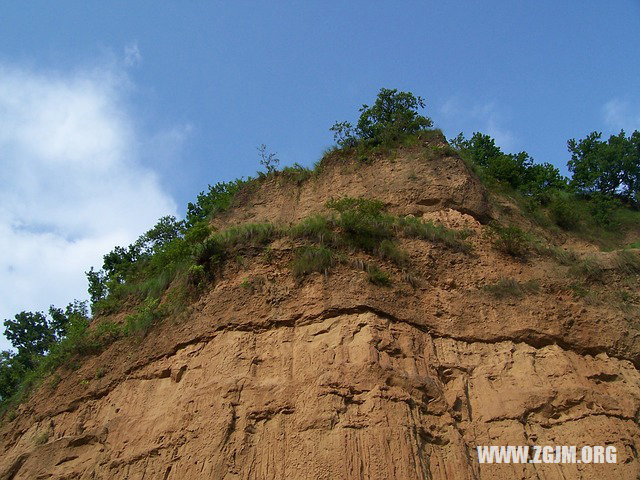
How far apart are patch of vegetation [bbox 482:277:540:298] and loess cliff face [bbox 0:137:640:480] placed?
26cm

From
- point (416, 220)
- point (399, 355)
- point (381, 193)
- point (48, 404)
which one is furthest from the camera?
point (381, 193)

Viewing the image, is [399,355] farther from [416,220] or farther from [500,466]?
[416,220]

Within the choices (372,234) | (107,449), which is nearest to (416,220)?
(372,234)

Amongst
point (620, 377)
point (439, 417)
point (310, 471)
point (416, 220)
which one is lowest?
point (310, 471)

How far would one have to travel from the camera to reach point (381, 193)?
15.8m

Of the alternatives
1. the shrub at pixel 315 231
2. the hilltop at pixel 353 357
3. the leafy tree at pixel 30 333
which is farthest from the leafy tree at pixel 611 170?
the leafy tree at pixel 30 333

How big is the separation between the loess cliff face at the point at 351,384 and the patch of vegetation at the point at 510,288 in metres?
0.26

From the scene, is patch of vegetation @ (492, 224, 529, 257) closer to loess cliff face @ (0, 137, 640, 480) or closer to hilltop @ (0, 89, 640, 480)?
hilltop @ (0, 89, 640, 480)

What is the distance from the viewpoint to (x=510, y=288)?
1148 cm

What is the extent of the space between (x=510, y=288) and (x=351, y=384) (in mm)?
4188

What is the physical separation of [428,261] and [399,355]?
305 cm

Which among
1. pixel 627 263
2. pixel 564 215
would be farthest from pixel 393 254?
pixel 564 215

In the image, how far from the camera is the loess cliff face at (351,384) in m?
8.65

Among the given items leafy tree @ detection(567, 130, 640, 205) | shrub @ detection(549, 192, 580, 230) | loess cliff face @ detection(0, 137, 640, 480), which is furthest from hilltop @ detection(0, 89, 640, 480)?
leafy tree @ detection(567, 130, 640, 205)
